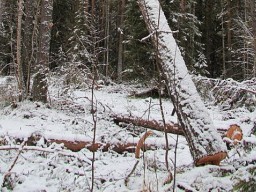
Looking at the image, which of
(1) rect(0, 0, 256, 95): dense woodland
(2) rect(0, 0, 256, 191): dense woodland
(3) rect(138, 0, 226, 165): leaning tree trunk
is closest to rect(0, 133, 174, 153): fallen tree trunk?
(2) rect(0, 0, 256, 191): dense woodland

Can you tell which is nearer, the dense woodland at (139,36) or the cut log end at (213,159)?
the cut log end at (213,159)

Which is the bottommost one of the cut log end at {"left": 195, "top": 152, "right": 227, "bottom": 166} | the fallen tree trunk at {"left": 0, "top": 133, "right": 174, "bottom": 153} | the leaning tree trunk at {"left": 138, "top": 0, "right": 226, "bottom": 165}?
the fallen tree trunk at {"left": 0, "top": 133, "right": 174, "bottom": 153}

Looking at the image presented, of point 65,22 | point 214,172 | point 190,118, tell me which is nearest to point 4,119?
point 190,118

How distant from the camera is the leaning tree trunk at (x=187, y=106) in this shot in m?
3.92

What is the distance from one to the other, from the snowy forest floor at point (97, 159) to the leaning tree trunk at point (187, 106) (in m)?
0.22

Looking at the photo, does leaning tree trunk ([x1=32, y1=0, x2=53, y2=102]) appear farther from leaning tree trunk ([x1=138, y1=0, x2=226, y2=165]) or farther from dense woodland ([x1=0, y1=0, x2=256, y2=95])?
leaning tree trunk ([x1=138, y1=0, x2=226, y2=165])

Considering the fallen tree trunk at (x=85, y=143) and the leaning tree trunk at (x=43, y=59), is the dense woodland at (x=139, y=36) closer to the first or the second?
the leaning tree trunk at (x=43, y=59)

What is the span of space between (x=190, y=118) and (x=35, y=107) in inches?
263

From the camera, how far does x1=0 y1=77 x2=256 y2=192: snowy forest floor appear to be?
11.4 feet

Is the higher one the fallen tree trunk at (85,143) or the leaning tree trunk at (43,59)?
the leaning tree trunk at (43,59)

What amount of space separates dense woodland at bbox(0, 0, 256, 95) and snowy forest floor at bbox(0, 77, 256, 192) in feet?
8.57

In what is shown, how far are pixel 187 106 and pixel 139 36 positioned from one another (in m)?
13.1

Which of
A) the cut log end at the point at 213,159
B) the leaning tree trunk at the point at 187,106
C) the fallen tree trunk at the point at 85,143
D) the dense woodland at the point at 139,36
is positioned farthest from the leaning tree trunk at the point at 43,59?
the cut log end at the point at 213,159

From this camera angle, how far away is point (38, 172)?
184 inches
